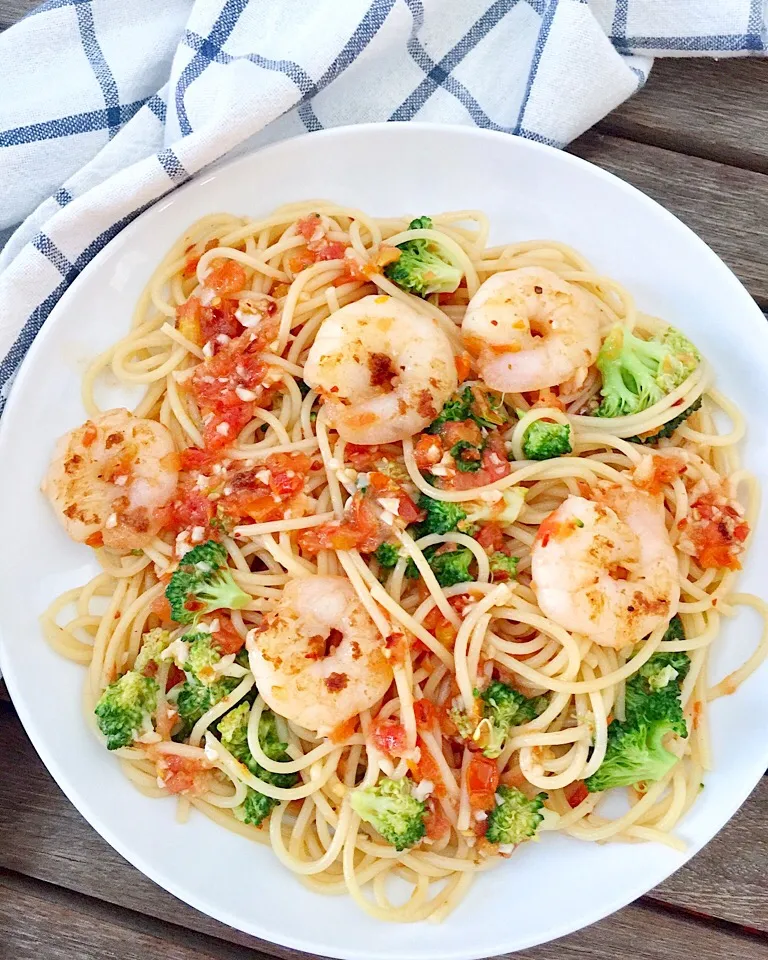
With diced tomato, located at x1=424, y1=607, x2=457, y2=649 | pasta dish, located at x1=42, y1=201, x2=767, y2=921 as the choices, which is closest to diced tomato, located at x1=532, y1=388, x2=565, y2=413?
pasta dish, located at x1=42, y1=201, x2=767, y2=921

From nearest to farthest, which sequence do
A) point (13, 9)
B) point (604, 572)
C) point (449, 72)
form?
point (604, 572) → point (449, 72) → point (13, 9)

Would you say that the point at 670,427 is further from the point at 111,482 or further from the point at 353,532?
the point at 111,482

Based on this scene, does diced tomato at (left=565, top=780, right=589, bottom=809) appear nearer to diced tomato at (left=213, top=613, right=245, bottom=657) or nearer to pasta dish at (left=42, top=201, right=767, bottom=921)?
pasta dish at (left=42, top=201, right=767, bottom=921)

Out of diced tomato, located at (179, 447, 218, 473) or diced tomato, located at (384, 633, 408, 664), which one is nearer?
diced tomato, located at (384, 633, 408, 664)

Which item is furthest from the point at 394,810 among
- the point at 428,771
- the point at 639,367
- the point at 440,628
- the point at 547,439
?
the point at 639,367

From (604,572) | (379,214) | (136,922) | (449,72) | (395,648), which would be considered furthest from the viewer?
(136,922)

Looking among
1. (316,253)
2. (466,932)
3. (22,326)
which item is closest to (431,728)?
(466,932)
